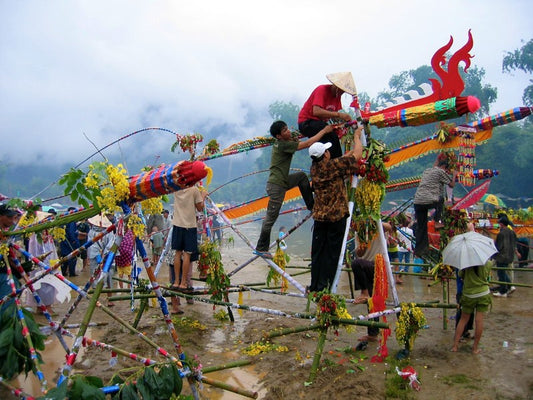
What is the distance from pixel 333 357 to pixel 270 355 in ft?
2.68

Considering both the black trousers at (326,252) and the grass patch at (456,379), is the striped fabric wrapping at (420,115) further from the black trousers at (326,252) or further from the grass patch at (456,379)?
the grass patch at (456,379)

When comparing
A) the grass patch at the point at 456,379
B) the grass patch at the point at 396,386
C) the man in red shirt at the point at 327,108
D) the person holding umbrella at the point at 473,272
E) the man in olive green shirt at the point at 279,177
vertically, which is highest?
the man in red shirt at the point at 327,108

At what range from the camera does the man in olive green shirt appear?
18.0 feet

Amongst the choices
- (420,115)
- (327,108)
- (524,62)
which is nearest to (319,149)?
(327,108)

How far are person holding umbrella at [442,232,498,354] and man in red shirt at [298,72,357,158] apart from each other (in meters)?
2.03

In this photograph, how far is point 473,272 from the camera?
5.38 meters

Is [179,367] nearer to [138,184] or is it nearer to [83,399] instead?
[83,399]

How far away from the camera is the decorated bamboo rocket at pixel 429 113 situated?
184 inches

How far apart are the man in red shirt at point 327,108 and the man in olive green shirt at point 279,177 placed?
0.22 m

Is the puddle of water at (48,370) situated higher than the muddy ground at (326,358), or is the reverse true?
the puddle of water at (48,370)

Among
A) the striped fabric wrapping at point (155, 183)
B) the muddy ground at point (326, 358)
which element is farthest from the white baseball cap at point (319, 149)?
the muddy ground at point (326, 358)

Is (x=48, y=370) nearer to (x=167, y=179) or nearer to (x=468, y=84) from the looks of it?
(x=167, y=179)

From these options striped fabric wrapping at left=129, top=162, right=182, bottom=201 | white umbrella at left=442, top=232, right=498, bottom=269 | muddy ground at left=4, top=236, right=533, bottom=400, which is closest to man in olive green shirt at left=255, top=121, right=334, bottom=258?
muddy ground at left=4, top=236, right=533, bottom=400

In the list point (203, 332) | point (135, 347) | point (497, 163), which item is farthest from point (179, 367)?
point (497, 163)
